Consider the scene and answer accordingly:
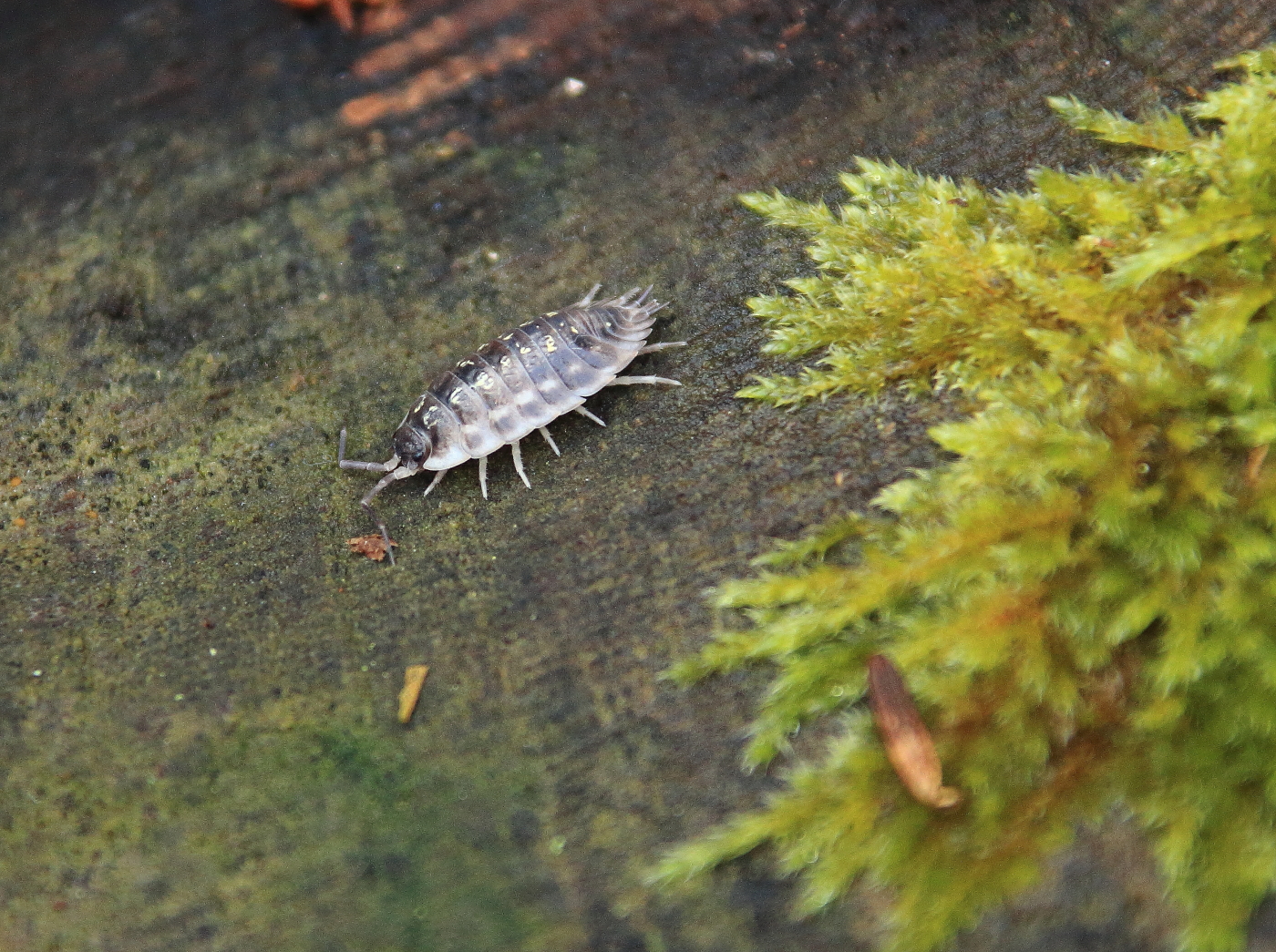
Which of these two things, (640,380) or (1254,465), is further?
(640,380)

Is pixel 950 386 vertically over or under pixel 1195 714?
over

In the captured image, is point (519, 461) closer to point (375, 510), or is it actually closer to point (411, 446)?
point (411, 446)

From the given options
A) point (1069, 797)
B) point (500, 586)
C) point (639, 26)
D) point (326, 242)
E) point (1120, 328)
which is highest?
point (639, 26)

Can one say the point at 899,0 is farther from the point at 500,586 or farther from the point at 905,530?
the point at 500,586

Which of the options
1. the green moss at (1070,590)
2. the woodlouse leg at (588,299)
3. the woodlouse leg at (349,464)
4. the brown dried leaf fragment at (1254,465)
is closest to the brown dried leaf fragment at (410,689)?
the green moss at (1070,590)

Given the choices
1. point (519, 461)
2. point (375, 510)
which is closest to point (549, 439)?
point (519, 461)

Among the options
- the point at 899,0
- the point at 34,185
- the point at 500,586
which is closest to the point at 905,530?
the point at 500,586

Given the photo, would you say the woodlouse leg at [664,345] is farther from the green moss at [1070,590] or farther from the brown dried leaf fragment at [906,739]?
the brown dried leaf fragment at [906,739]
